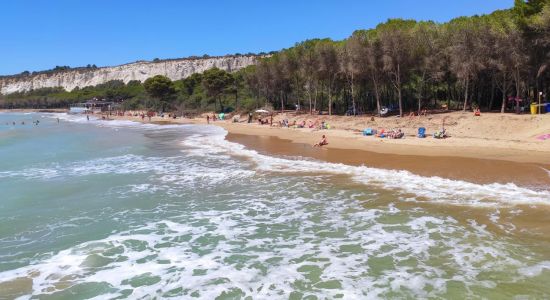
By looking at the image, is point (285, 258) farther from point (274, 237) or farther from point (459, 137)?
point (459, 137)

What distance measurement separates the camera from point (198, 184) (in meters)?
16.4

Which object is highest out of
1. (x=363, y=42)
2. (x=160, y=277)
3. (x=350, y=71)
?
(x=363, y=42)

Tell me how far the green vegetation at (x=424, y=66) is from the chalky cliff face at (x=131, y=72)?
11404 cm

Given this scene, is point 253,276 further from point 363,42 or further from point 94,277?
point 363,42

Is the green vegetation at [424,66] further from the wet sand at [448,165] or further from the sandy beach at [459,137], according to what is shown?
the wet sand at [448,165]

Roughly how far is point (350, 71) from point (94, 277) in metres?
34.5

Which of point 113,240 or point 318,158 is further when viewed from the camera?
point 318,158

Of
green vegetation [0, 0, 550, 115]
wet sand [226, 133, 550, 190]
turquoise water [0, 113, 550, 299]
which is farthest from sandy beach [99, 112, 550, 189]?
green vegetation [0, 0, 550, 115]

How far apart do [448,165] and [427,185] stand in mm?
4217

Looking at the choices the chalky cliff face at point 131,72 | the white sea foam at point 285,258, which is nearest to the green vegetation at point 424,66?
the white sea foam at point 285,258

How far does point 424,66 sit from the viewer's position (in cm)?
3712

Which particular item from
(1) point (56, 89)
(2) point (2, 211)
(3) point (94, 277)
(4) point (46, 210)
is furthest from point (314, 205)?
(1) point (56, 89)

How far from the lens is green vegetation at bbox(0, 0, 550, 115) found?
30312 millimetres

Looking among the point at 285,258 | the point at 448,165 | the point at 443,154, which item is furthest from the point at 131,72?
the point at 285,258
